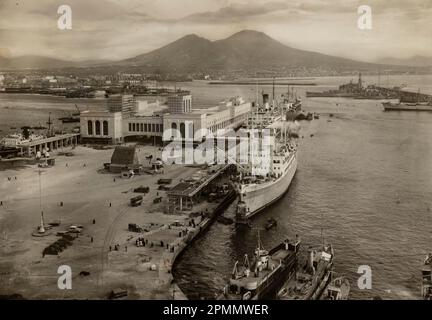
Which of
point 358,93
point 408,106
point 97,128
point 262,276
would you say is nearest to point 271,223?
point 262,276

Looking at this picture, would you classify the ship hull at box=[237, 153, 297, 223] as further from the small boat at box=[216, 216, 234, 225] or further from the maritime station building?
the maritime station building

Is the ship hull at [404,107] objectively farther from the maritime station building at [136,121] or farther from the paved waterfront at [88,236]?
the paved waterfront at [88,236]

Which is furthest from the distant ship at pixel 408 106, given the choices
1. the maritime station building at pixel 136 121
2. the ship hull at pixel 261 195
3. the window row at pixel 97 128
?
the window row at pixel 97 128
